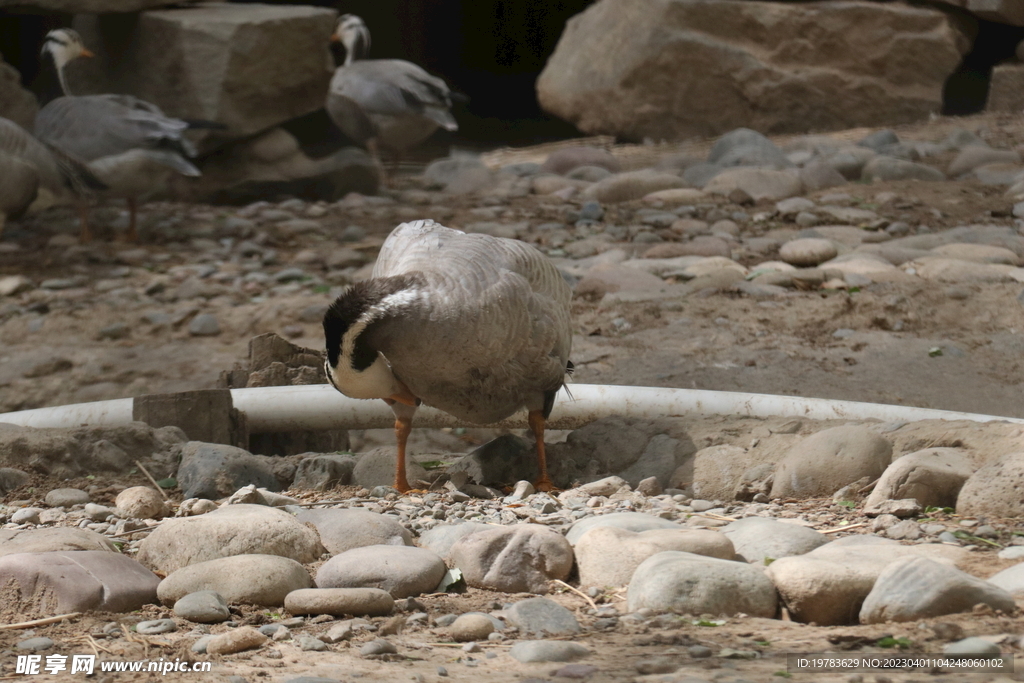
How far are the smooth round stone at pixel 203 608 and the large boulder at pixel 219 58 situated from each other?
338 inches

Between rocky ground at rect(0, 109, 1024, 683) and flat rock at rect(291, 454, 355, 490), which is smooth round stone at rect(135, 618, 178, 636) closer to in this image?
rocky ground at rect(0, 109, 1024, 683)

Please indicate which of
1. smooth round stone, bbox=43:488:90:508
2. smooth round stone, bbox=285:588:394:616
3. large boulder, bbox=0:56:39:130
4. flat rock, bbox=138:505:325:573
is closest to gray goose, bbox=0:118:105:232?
large boulder, bbox=0:56:39:130

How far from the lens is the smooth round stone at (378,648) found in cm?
237

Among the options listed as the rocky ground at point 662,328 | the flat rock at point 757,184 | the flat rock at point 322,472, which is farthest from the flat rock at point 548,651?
the flat rock at point 757,184

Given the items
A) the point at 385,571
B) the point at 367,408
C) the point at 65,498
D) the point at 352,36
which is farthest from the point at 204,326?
the point at 352,36

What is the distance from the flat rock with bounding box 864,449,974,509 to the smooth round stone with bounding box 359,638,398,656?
1.67 metres

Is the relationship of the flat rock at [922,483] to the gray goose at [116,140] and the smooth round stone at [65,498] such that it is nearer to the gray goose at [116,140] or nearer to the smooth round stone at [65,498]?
the smooth round stone at [65,498]

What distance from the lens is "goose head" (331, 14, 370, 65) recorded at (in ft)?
40.0

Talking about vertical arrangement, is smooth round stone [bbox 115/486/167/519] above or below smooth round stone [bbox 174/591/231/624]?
below

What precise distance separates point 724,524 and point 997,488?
82 centimetres

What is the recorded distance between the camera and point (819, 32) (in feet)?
43.8

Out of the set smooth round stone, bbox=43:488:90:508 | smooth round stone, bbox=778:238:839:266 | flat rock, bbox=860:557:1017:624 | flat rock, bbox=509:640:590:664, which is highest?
flat rock, bbox=860:557:1017:624

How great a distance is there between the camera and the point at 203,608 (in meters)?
2.61

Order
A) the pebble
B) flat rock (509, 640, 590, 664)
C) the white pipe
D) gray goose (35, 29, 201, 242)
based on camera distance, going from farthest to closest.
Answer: gray goose (35, 29, 201, 242)
the pebble
the white pipe
flat rock (509, 640, 590, 664)
